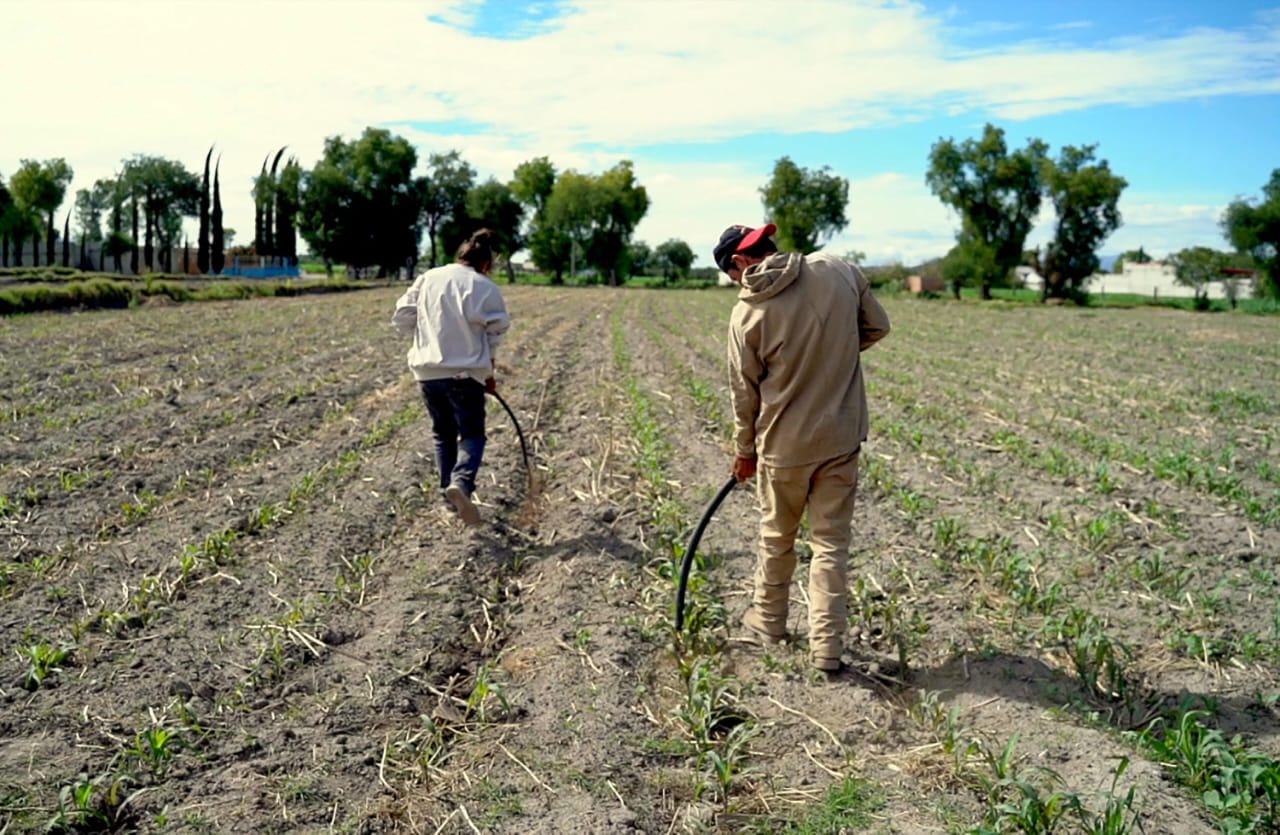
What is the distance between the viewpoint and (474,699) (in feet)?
14.5

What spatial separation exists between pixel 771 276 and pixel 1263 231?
61720 millimetres

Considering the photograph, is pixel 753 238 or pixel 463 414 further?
pixel 463 414

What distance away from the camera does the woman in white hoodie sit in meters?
6.59

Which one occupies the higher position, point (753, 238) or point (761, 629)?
point (753, 238)

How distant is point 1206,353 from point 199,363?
68.1 feet

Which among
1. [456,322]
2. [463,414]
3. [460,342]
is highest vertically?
[456,322]

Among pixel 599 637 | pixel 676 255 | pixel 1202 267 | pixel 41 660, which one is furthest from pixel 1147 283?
pixel 41 660

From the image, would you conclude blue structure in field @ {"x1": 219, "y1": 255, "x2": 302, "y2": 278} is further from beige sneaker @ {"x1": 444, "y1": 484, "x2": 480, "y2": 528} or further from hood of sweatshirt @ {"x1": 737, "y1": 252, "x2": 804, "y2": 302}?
hood of sweatshirt @ {"x1": 737, "y1": 252, "x2": 804, "y2": 302}

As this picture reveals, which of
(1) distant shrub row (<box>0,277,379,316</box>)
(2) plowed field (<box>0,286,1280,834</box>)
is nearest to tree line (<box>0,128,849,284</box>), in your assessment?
(1) distant shrub row (<box>0,277,379,316</box>)

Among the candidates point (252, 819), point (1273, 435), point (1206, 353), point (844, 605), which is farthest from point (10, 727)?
point (1206, 353)

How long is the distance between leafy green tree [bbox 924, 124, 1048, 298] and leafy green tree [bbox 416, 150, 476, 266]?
39737 mm

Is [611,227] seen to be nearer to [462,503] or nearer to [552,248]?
[552,248]

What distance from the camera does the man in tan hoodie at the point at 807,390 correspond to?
4.64 m

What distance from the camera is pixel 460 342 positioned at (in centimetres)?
662
